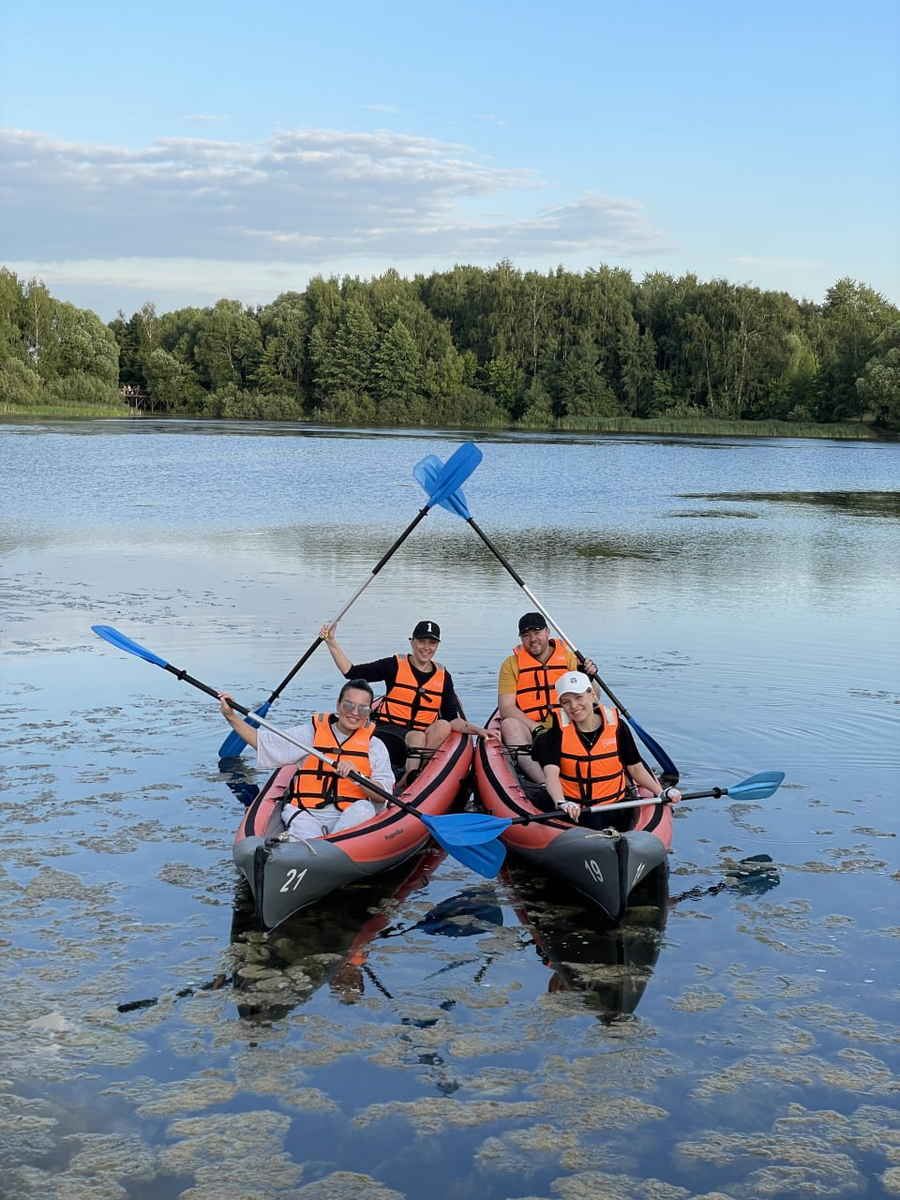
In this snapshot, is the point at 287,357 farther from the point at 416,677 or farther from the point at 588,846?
the point at 588,846

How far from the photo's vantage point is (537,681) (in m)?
7.67

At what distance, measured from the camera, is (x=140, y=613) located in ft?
40.5

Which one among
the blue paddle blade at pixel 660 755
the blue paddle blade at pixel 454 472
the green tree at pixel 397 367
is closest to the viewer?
the blue paddle blade at pixel 660 755

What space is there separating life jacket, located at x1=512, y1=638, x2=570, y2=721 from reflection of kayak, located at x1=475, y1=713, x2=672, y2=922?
0.68 m

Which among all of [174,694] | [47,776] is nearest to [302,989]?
[47,776]

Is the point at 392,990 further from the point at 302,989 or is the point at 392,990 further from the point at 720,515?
the point at 720,515

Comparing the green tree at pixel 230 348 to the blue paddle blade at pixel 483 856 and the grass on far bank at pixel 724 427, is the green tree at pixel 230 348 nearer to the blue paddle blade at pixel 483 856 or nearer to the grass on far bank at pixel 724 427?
the grass on far bank at pixel 724 427

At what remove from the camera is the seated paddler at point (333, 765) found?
6184 millimetres

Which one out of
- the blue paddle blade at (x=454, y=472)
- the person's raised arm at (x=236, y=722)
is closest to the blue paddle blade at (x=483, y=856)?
the person's raised arm at (x=236, y=722)

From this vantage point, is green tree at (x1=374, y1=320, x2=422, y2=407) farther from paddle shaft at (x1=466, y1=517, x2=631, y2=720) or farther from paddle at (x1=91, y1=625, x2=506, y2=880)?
paddle at (x1=91, y1=625, x2=506, y2=880)

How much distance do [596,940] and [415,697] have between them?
7.56 feet

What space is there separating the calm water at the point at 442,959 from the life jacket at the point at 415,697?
1095 mm

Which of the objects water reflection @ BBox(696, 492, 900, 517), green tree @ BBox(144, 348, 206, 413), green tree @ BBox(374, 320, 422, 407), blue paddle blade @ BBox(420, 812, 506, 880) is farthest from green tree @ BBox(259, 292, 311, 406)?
blue paddle blade @ BBox(420, 812, 506, 880)

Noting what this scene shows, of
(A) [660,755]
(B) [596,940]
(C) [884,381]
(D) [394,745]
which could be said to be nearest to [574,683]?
(B) [596,940]
